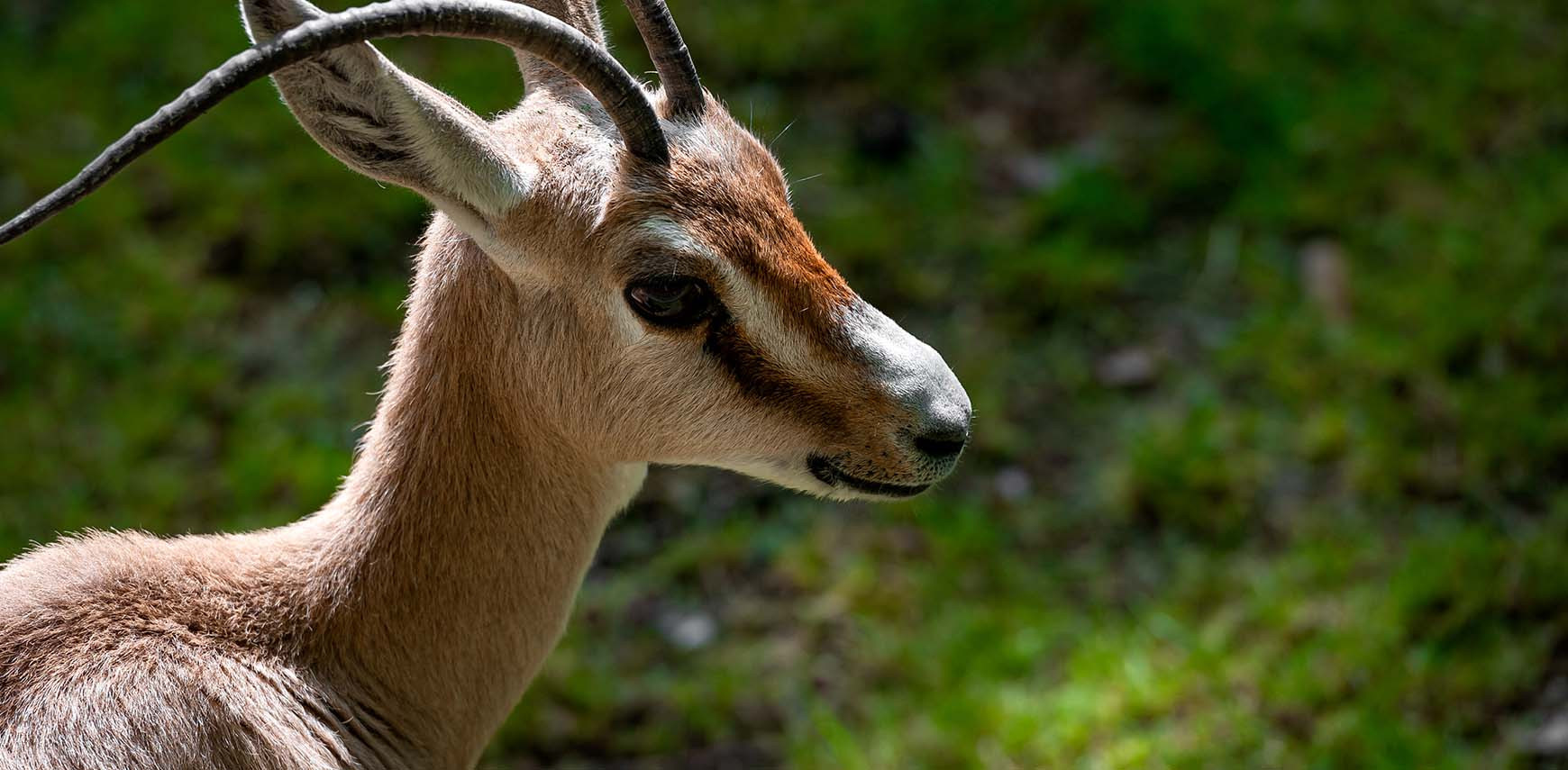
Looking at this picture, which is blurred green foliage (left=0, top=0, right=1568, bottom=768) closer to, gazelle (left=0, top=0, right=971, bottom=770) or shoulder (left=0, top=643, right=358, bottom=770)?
gazelle (left=0, top=0, right=971, bottom=770)

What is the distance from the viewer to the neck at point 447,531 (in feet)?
11.2

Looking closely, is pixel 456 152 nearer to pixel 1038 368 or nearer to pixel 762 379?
pixel 762 379

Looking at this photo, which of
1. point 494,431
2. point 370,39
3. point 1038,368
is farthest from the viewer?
point 1038,368

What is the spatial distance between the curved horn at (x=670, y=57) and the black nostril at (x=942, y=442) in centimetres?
92

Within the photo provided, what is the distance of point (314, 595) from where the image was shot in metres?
3.45

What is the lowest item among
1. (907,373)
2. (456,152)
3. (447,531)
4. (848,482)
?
(848,482)

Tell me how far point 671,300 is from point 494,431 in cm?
57

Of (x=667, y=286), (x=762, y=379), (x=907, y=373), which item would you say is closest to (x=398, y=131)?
(x=667, y=286)

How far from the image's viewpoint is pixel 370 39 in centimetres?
259

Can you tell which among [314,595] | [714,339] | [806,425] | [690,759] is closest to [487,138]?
[714,339]

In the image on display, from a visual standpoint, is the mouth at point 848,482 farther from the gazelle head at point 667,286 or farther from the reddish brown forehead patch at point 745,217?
the reddish brown forehead patch at point 745,217

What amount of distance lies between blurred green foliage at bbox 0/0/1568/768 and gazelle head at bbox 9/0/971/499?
1.93 m

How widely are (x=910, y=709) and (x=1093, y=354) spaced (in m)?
2.10

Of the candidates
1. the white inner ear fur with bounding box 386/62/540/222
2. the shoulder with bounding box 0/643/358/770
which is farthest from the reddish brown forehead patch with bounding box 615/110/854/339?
the shoulder with bounding box 0/643/358/770
